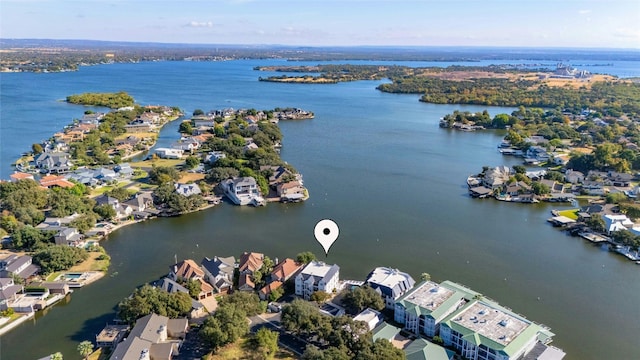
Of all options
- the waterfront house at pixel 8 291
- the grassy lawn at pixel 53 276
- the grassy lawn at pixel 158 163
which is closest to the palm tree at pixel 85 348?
the waterfront house at pixel 8 291

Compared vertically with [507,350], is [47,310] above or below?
below

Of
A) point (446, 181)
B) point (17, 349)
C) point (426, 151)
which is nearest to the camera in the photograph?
point (17, 349)

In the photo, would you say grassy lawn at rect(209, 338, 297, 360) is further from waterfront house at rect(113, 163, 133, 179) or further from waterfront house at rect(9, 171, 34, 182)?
waterfront house at rect(9, 171, 34, 182)

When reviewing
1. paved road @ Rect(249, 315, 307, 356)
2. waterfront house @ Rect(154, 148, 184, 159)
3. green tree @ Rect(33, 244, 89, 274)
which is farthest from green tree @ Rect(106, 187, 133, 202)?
paved road @ Rect(249, 315, 307, 356)

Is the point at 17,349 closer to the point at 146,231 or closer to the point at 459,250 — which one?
the point at 146,231

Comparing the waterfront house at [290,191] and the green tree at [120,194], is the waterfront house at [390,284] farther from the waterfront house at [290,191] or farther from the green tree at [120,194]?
the green tree at [120,194]

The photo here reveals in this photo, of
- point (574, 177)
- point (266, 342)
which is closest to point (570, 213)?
point (574, 177)

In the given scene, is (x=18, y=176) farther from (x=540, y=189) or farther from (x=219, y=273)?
(x=540, y=189)

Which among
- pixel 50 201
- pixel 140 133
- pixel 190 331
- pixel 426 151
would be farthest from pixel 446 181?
pixel 140 133
